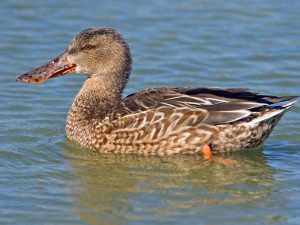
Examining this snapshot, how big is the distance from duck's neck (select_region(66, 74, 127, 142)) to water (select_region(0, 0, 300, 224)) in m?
0.24

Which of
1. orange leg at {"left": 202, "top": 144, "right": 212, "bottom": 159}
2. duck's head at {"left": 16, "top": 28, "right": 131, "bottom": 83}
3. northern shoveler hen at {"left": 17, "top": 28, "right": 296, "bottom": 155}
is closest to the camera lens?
northern shoveler hen at {"left": 17, "top": 28, "right": 296, "bottom": 155}

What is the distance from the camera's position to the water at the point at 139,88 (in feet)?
30.3

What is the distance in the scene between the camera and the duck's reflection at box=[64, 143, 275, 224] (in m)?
9.15

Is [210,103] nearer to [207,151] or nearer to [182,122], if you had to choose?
[182,122]

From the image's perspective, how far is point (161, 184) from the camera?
9.94 metres

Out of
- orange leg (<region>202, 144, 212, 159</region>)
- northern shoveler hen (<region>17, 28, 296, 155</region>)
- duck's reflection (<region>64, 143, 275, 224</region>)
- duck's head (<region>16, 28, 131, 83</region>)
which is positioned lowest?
duck's reflection (<region>64, 143, 275, 224</region>)

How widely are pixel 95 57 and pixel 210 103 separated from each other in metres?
1.79

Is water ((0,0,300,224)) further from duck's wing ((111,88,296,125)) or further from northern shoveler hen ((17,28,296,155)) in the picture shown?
duck's wing ((111,88,296,125))

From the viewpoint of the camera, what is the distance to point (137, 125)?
430 inches

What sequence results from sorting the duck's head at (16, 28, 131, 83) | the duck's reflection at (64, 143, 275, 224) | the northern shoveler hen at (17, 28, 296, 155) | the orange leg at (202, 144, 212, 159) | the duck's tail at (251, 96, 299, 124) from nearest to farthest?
the duck's reflection at (64, 143, 275, 224), the duck's tail at (251, 96, 299, 124), the northern shoveler hen at (17, 28, 296, 155), the orange leg at (202, 144, 212, 159), the duck's head at (16, 28, 131, 83)

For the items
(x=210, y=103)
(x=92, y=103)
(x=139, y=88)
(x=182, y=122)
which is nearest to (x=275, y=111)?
(x=210, y=103)

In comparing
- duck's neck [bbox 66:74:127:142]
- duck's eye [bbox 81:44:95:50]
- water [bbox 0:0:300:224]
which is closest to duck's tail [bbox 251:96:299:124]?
water [bbox 0:0:300:224]

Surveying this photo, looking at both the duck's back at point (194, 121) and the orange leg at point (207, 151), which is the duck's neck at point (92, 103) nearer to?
the duck's back at point (194, 121)

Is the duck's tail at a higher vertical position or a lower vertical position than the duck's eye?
lower
